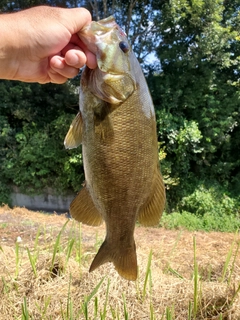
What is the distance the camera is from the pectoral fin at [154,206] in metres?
2.06

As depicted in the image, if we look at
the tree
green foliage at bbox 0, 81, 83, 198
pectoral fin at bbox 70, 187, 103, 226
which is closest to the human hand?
pectoral fin at bbox 70, 187, 103, 226

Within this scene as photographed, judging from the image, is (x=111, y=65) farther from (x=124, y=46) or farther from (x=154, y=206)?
(x=154, y=206)

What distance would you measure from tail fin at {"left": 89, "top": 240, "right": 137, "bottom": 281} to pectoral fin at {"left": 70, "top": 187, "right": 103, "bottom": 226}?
16cm

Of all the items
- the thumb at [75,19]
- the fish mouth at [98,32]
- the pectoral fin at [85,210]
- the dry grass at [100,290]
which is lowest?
the dry grass at [100,290]

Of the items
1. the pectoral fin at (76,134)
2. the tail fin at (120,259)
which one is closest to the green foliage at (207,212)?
the tail fin at (120,259)

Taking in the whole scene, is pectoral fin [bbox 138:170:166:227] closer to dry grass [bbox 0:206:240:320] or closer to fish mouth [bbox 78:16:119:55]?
fish mouth [bbox 78:16:119:55]

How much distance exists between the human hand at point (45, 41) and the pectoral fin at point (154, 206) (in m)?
0.77

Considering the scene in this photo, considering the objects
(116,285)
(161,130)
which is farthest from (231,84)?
(116,285)

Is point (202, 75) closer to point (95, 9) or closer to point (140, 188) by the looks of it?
point (95, 9)

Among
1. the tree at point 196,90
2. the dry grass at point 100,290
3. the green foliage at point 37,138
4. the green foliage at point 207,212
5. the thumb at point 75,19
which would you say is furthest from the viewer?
the green foliage at point 37,138

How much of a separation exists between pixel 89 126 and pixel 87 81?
0.79ft

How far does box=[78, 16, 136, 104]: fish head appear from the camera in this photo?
1802mm

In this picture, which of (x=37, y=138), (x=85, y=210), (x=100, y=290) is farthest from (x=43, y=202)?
(x=85, y=210)

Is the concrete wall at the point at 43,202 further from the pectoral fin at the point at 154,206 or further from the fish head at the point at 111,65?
the fish head at the point at 111,65
